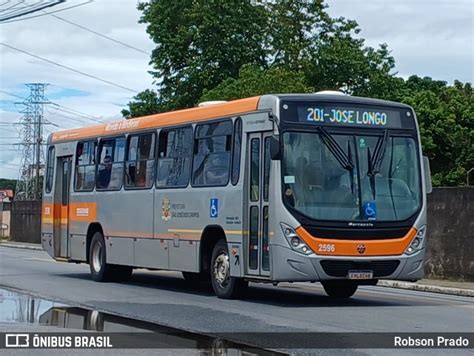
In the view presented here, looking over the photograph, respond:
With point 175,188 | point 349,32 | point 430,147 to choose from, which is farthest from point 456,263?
point 349,32

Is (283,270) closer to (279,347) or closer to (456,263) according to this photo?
(279,347)

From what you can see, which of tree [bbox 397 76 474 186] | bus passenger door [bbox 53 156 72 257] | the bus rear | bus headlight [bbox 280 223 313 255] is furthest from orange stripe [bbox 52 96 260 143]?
tree [bbox 397 76 474 186]

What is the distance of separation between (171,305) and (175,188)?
3073 millimetres

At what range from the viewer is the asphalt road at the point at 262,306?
40.8 feet

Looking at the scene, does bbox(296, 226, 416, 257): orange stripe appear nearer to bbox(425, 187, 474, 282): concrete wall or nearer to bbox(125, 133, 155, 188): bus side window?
bbox(125, 133, 155, 188): bus side window

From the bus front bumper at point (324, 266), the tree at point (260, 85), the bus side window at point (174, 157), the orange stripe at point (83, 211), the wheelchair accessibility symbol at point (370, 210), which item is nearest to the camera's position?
the bus front bumper at point (324, 266)

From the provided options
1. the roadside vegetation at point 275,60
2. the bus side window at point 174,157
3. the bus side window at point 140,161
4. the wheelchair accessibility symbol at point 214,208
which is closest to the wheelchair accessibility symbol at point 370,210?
the wheelchair accessibility symbol at point 214,208

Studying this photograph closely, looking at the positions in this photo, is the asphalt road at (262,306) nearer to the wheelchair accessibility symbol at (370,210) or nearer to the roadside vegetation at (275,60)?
the wheelchair accessibility symbol at (370,210)

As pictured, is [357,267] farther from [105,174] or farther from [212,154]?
[105,174]

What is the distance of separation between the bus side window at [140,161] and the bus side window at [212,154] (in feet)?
6.06

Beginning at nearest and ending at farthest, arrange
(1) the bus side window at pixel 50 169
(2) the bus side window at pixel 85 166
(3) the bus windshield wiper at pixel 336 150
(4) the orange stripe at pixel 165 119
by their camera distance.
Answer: (3) the bus windshield wiper at pixel 336 150 → (4) the orange stripe at pixel 165 119 → (2) the bus side window at pixel 85 166 → (1) the bus side window at pixel 50 169

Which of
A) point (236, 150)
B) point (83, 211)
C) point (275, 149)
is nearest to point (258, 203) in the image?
point (275, 149)

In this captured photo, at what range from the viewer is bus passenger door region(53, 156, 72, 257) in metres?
22.1

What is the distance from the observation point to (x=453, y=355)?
10180 millimetres
